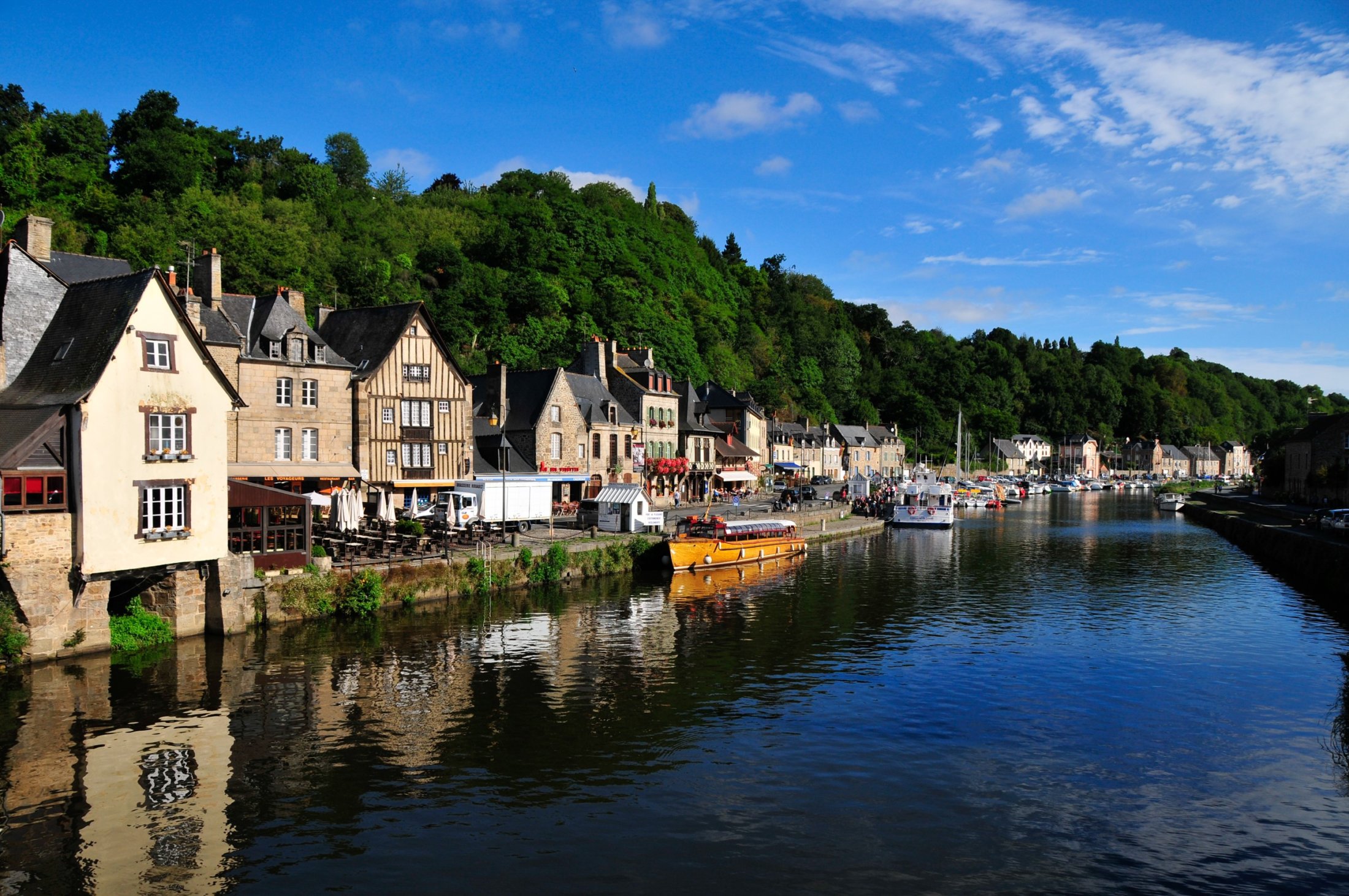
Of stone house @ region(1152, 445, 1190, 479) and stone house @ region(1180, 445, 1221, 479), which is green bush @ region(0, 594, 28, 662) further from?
stone house @ region(1180, 445, 1221, 479)

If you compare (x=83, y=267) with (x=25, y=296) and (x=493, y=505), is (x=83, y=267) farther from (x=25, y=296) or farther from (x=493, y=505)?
(x=493, y=505)

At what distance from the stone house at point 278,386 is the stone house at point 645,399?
74.4ft

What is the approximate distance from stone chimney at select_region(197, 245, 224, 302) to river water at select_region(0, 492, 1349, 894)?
46.8 feet

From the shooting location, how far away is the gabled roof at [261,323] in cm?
3147

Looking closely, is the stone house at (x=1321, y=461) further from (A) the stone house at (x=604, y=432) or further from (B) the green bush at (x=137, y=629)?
(B) the green bush at (x=137, y=629)

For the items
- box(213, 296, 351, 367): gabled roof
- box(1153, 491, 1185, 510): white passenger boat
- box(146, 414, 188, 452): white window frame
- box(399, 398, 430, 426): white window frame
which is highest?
box(213, 296, 351, 367): gabled roof

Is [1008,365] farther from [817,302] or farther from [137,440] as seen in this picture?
[137,440]

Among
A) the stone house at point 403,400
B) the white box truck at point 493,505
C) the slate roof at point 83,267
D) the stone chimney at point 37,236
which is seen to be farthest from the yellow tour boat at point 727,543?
the stone chimney at point 37,236

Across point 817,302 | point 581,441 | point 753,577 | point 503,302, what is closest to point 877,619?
point 753,577

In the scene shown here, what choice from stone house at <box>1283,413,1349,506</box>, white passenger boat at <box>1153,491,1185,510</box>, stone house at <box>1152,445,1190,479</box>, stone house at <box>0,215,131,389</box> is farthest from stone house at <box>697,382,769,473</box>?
stone house at <box>1152,445,1190,479</box>

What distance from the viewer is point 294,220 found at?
6794 centimetres

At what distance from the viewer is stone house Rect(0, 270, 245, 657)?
1873cm

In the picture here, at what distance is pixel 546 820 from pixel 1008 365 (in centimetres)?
15774

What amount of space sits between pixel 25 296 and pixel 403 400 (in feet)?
51.9
